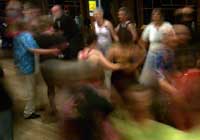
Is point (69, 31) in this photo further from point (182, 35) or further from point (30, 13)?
point (182, 35)

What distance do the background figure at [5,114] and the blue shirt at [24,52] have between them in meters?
2.06

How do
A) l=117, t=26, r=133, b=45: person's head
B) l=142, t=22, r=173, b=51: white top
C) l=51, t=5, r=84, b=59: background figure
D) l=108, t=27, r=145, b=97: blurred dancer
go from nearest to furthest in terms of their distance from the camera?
l=108, t=27, r=145, b=97: blurred dancer → l=117, t=26, r=133, b=45: person's head → l=142, t=22, r=173, b=51: white top → l=51, t=5, r=84, b=59: background figure

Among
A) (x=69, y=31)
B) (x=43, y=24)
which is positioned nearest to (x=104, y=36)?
(x=69, y=31)

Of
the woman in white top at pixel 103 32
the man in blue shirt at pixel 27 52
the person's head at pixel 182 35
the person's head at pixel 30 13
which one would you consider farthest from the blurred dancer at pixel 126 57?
the person's head at pixel 30 13

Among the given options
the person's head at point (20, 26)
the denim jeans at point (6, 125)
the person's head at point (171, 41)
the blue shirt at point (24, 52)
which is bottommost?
the denim jeans at point (6, 125)

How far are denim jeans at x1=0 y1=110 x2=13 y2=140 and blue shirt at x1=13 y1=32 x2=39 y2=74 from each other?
213 centimetres

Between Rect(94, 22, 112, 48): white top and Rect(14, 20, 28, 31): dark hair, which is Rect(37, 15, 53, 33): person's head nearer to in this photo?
Rect(14, 20, 28, 31): dark hair

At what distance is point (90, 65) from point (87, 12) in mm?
8581

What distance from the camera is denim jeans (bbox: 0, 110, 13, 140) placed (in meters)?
4.32

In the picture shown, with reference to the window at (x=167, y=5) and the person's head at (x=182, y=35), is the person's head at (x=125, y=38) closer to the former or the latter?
the person's head at (x=182, y=35)

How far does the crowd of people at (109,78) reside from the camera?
2788mm

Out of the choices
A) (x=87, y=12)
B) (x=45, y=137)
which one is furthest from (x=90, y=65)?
(x=87, y=12)

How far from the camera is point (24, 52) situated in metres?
6.57

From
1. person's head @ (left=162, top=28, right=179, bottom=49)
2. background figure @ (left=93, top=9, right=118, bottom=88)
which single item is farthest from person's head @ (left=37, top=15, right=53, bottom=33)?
person's head @ (left=162, top=28, right=179, bottom=49)
